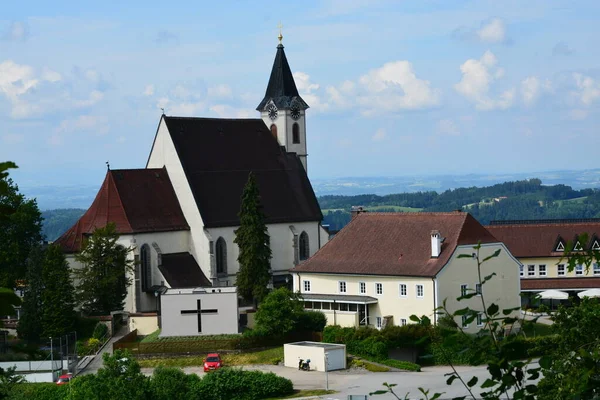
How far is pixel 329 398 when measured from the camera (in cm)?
4122

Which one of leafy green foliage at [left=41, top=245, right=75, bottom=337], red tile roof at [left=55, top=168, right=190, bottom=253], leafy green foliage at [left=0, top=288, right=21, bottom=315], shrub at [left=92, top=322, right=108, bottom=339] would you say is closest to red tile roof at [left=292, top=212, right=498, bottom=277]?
red tile roof at [left=55, top=168, right=190, bottom=253]

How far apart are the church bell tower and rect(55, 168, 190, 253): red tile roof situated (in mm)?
9943

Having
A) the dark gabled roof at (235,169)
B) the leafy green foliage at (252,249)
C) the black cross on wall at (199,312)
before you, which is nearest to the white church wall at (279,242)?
the dark gabled roof at (235,169)

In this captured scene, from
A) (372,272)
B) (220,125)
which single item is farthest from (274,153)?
(372,272)

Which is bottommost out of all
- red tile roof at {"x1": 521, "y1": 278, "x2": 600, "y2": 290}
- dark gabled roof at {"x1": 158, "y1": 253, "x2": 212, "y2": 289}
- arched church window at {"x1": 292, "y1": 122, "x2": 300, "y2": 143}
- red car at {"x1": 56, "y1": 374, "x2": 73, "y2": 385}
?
red car at {"x1": 56, "y1": 374, "x2": 73, "y2": 385}

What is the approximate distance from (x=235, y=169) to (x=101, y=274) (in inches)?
510

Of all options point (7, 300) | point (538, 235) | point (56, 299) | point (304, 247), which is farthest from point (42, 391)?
point (7, 300)

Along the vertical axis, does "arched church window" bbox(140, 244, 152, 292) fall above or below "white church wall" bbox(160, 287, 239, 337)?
above

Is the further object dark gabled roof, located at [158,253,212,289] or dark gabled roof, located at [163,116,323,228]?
dark gabled roof, located at [163,116,323,228]

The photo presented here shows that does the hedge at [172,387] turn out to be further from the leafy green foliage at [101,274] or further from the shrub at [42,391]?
the leafy green foliage at [101,274]

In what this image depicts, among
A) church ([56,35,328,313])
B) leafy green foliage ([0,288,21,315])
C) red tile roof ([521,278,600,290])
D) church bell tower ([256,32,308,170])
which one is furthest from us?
church bell tower ([256,32,308,170])

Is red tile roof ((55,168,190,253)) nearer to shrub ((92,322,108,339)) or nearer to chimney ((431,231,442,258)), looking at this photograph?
shrub ((92,322,108,339))

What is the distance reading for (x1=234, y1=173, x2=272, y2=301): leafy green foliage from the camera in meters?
59.2

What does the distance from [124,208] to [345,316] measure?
593 inches
